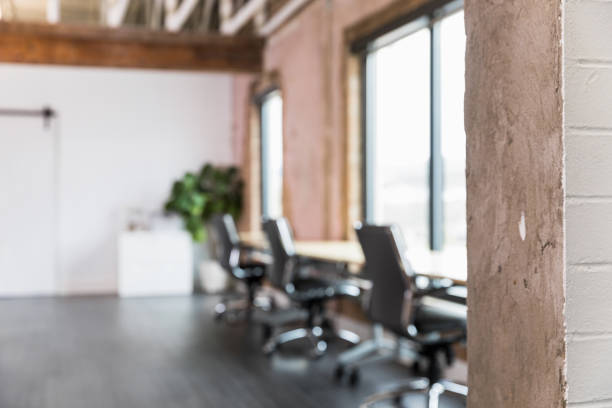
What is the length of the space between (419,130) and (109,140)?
4.82 meters

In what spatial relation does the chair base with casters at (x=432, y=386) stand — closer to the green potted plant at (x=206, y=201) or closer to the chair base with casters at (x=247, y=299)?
the chair base with casters at (x=247, y=299)

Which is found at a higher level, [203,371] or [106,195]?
[106,195]

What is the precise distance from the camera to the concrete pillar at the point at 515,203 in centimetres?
123

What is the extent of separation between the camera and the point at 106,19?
8031 millimetres

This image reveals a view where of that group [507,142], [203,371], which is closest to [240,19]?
[203,371]

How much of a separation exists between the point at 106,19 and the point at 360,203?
12.6 ft

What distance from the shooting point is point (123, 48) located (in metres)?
7.51

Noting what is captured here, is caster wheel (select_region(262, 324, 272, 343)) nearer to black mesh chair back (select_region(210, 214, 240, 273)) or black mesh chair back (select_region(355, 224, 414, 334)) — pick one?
black mesh chair back (select_region(210, 214, 240, 273))

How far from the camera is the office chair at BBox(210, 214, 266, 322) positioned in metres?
6.36

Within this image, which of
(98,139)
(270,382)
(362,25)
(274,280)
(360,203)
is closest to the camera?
(270,382)

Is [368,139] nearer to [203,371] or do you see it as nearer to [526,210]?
[203,371]

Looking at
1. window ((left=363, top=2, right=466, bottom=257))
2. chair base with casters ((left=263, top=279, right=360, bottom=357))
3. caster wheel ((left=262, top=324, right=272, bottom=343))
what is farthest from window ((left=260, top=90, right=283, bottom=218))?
chair base with casters ((left=263, top=279, right=360, bottom=357))

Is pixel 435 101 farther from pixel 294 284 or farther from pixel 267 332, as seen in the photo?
pixel 267 332

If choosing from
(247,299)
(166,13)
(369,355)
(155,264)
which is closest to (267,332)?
(247,299)
